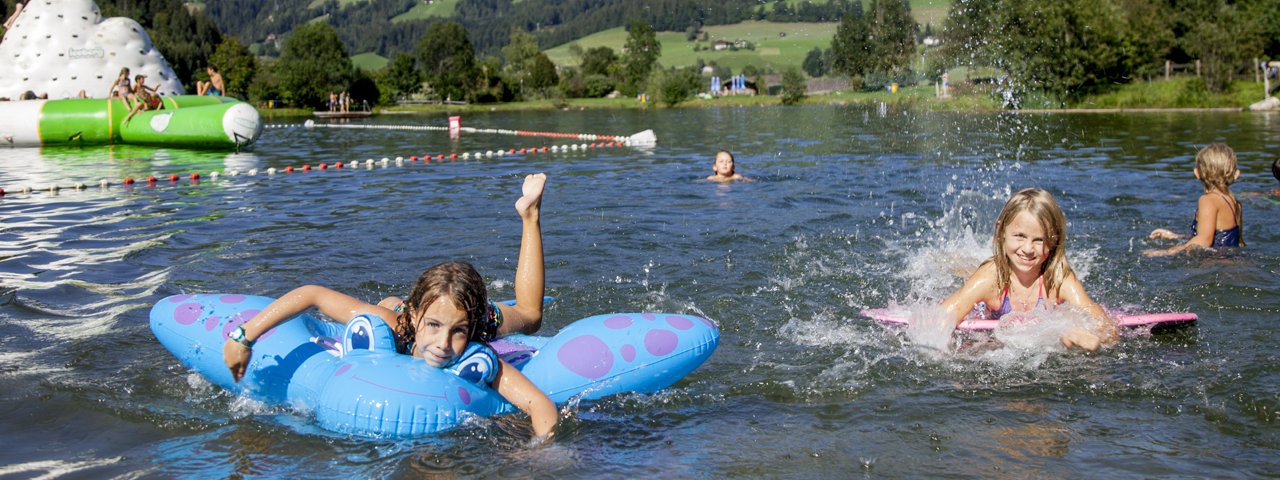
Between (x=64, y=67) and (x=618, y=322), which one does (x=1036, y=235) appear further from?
(x=64, y=67)

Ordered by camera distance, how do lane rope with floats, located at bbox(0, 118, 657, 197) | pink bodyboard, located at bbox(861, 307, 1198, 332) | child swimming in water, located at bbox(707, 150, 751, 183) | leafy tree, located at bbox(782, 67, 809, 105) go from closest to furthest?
pink bodyboard, located at bbox(861, 307, 1198, 332) → child swimming in water, located at bbox(707, 150, 751, 183) → lane rope with floats, located at bbox(0, 118, 657, 197) → leafy tree, located at bbox(782, 67, 809, 105)

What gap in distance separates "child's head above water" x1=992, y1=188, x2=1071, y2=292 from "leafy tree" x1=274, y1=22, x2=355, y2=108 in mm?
72554

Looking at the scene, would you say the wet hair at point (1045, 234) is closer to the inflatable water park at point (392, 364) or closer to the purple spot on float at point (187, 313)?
the inflatable water park at point (392, 364)

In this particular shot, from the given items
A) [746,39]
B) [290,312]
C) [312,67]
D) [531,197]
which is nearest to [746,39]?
[746,39]

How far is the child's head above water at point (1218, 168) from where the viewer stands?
803 cm

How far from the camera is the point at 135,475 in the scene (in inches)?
165

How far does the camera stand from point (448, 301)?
4.21 m

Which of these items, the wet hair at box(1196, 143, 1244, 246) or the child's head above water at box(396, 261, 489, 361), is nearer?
the child's head above water at box(396, 261, 489, 361)

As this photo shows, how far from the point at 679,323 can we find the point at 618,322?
0.98 ft

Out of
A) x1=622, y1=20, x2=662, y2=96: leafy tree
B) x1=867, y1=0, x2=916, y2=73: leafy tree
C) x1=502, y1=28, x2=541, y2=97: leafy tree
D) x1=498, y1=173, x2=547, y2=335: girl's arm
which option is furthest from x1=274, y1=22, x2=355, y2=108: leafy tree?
x1=498, y1=173, x2=547, y2=335: girl's arm

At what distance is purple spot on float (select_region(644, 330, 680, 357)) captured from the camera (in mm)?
4762

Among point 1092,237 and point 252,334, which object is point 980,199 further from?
point 252,334

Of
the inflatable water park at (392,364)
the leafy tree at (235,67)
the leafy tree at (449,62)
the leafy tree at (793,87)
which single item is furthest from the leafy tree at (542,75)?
the inflatable water park at (392,364)

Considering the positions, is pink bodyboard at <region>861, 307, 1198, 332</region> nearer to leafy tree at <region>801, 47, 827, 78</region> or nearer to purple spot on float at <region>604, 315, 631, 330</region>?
purple spot on float at <region>604, 315, 631, 330</region>
